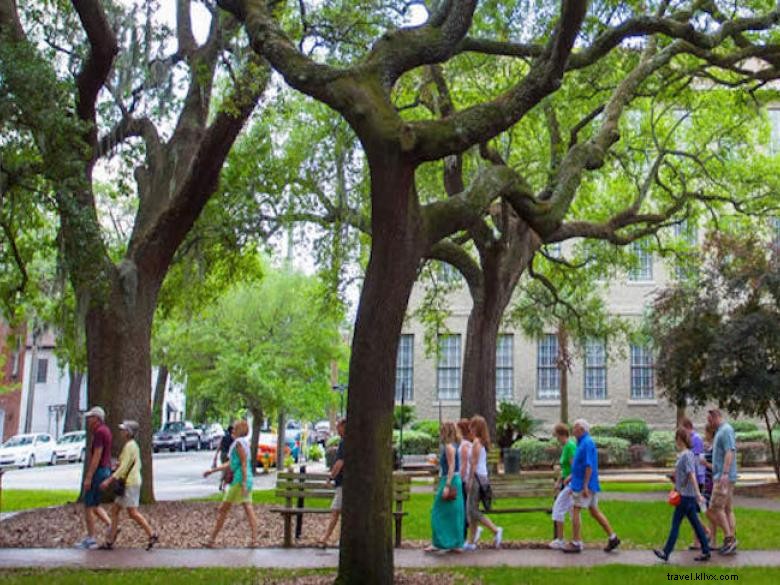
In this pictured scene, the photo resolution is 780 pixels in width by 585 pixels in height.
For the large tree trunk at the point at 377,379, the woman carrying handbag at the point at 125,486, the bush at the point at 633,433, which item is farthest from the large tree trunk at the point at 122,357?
the bush at the point at 633,433

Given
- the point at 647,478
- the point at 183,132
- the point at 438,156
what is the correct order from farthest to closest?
the point at 647,478, the point at 183,132, the point at 438,156

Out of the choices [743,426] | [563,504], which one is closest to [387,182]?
[563,504]

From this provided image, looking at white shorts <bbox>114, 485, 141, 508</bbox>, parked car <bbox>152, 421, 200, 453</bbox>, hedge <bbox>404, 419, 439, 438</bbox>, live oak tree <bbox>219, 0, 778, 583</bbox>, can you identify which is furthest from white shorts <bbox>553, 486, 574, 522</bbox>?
→ parked car <bbox>152, 421, 200, 453</bbox>

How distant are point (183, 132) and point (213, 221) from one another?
295 centimetres

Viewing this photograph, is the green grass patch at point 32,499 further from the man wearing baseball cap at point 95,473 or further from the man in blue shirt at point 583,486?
the man in blue shirt at point 583,486

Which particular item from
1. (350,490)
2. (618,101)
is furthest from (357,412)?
(618,101)

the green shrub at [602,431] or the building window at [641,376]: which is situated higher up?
the building window at [641,376]

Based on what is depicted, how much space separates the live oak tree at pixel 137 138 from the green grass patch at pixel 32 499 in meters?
3.68

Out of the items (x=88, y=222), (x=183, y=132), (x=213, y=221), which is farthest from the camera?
(x=213, y=221)

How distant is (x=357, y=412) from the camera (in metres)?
9.05

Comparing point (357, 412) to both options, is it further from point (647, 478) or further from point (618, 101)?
point (647, 478)

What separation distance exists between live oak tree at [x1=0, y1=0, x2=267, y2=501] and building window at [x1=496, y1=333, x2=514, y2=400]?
28.7m

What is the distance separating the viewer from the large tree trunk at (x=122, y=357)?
1762 centimetres

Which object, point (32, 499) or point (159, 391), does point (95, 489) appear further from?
point (159, 391)
